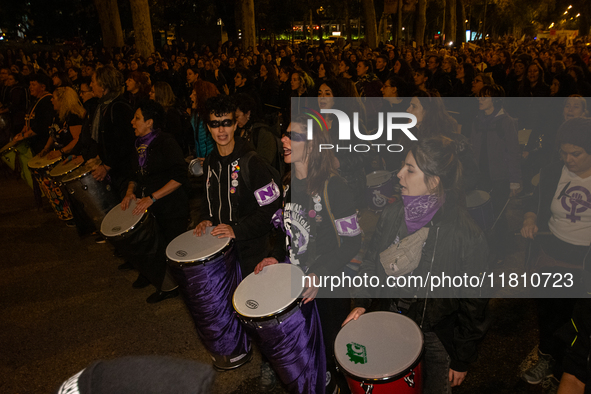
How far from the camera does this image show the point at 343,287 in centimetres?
257

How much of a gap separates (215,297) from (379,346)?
1.37 metres

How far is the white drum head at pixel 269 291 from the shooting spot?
2.36 meters

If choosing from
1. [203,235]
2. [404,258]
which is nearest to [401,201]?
[404,258]

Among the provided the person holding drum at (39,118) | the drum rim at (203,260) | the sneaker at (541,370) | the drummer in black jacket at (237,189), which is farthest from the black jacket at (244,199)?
the person holding drum at (39,118)

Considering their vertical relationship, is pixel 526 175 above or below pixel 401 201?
below

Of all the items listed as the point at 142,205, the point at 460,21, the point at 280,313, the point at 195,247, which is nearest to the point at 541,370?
the point at 280,313

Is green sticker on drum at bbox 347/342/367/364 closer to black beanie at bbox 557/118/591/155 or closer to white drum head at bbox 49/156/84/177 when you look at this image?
black beanie at bbox 557/118/591/155

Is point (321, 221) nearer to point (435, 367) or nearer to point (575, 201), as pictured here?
point (435, 367)

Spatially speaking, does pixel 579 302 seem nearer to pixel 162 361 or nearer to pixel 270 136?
pixel 162 361

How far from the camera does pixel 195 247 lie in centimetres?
307

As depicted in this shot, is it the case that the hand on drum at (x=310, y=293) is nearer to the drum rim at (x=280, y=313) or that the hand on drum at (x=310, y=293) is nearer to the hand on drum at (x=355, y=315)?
the drum rim at (x=280, y=313)

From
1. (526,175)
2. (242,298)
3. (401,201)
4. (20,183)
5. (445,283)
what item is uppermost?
(401,201)

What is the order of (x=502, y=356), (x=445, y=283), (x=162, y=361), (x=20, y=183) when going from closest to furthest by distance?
(x=162, y=361) < (x=445, y=283) < (x=502, y=356) < (x=20, y=183)

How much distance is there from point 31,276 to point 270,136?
3.36m
